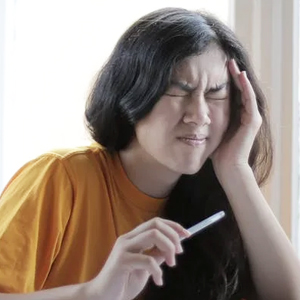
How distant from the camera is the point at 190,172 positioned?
957mm

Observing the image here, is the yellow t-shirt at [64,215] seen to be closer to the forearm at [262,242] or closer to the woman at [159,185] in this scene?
the woman at [159,185]

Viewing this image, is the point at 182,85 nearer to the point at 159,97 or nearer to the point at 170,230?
the point at 159,97

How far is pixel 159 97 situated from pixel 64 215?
0.23m

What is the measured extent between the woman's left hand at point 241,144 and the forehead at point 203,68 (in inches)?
3.4

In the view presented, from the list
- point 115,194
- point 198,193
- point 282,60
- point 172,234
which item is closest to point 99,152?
point 115,194

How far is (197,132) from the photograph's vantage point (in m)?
0.93

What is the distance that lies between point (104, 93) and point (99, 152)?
0.10m

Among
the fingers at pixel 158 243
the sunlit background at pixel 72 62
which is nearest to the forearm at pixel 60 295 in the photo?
the fingers at pixel 158 243

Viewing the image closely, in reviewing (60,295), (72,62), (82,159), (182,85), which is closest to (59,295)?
(60,295)

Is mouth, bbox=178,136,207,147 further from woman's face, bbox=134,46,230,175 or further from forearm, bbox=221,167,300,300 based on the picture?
forearm, bbox=221,167,300,300

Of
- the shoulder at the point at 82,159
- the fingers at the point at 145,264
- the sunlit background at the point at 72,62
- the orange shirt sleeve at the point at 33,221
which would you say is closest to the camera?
the fingers at the point at 145,264

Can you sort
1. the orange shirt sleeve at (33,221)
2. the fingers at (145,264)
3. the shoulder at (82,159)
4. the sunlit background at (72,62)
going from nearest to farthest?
1. the fingers at (145,264)
2. the orange shirt sleeve at (33,221)
3. the shoulder at (82,159)
4. the sunlit background at (72,62)

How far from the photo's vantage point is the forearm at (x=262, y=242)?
103cm

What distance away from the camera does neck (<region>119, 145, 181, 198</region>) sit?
1033 millimetres
